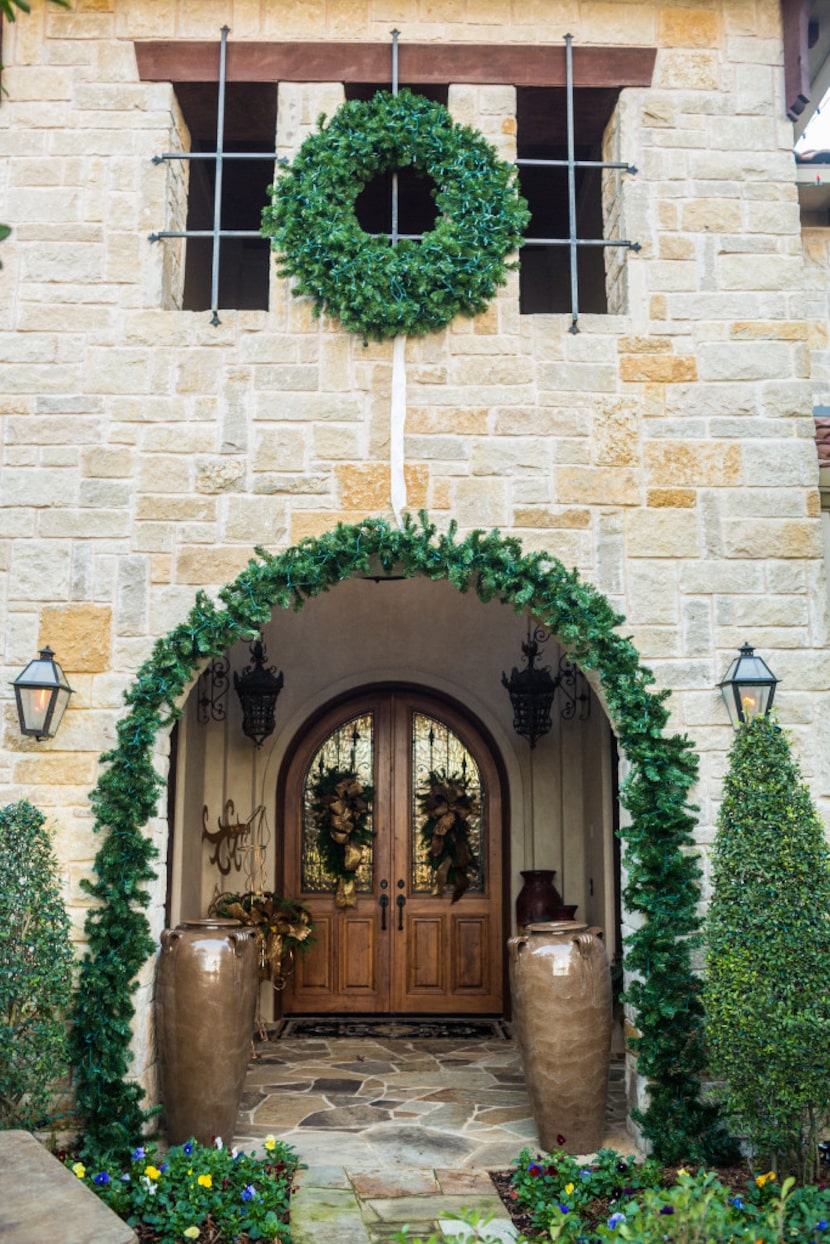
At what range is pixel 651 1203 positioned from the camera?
116 inches

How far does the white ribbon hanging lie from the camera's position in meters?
5.23

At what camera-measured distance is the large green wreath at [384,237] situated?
17.3ft

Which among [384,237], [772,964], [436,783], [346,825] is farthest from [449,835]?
[384,237]

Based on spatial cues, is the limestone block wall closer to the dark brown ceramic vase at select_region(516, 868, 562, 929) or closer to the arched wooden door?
the dark brown ceramic vase at select_region(516, 868, 562, 929)

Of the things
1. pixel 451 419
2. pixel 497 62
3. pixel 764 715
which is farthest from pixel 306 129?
pixel 764 715

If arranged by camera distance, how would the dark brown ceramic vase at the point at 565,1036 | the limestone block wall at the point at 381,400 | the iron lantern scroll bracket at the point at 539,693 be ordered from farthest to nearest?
1. the iron lantern scroll bracket at the point at 539,693
2. the limestone block wall at the point at 381,400
3. the dark brown ceramic vase at the point at 565,1036

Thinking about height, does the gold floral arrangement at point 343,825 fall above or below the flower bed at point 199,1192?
above

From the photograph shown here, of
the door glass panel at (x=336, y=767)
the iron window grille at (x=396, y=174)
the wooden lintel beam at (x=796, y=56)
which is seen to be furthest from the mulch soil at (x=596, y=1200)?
the wooden lintel beam at (x=796, y=56)

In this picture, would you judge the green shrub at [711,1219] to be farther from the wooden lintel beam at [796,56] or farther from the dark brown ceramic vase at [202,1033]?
the wooden lintel beam at [796,56]

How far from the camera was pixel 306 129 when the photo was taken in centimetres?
554

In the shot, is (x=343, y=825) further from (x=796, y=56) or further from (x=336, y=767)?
(x=796, y=56)

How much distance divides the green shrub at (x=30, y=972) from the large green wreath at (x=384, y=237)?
2904 millimetres

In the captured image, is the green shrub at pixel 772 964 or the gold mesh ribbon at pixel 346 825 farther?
the gold mesh ribbon at pixel 346 825

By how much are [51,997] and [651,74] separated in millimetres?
5377
